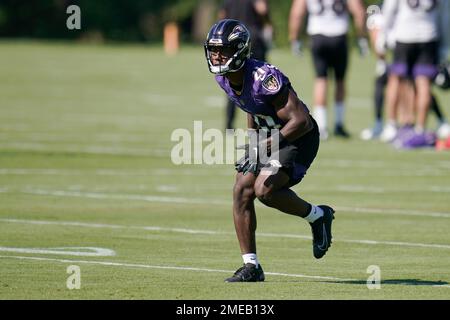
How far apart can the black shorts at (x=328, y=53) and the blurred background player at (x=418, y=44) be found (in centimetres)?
85

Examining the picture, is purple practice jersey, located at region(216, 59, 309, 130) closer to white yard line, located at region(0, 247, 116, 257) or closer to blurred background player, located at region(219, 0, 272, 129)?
white yard line, located at region(0, 247, 116, 257)

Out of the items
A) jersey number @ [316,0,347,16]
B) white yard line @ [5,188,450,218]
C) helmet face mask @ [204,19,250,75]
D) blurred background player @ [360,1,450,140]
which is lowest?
white yard line @ [5,188,450,218]

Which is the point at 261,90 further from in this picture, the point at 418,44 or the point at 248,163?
the point at 418,44

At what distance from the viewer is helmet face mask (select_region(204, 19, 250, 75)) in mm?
9219

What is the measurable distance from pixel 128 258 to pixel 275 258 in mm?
1198

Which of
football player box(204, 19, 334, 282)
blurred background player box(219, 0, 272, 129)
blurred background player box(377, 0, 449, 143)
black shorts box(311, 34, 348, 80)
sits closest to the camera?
football player box(204, 19, 334, 282)

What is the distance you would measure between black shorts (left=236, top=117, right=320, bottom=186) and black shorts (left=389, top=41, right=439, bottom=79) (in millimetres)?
10114

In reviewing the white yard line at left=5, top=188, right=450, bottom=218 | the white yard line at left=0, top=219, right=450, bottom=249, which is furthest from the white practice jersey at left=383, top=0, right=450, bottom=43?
the white yard line at left=0, top=219, right=450, bottom=249

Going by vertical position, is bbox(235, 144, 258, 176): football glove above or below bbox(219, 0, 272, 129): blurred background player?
below

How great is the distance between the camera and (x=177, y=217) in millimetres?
12930

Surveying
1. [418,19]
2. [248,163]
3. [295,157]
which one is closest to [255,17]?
[418,19]

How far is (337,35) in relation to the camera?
2069 cm
